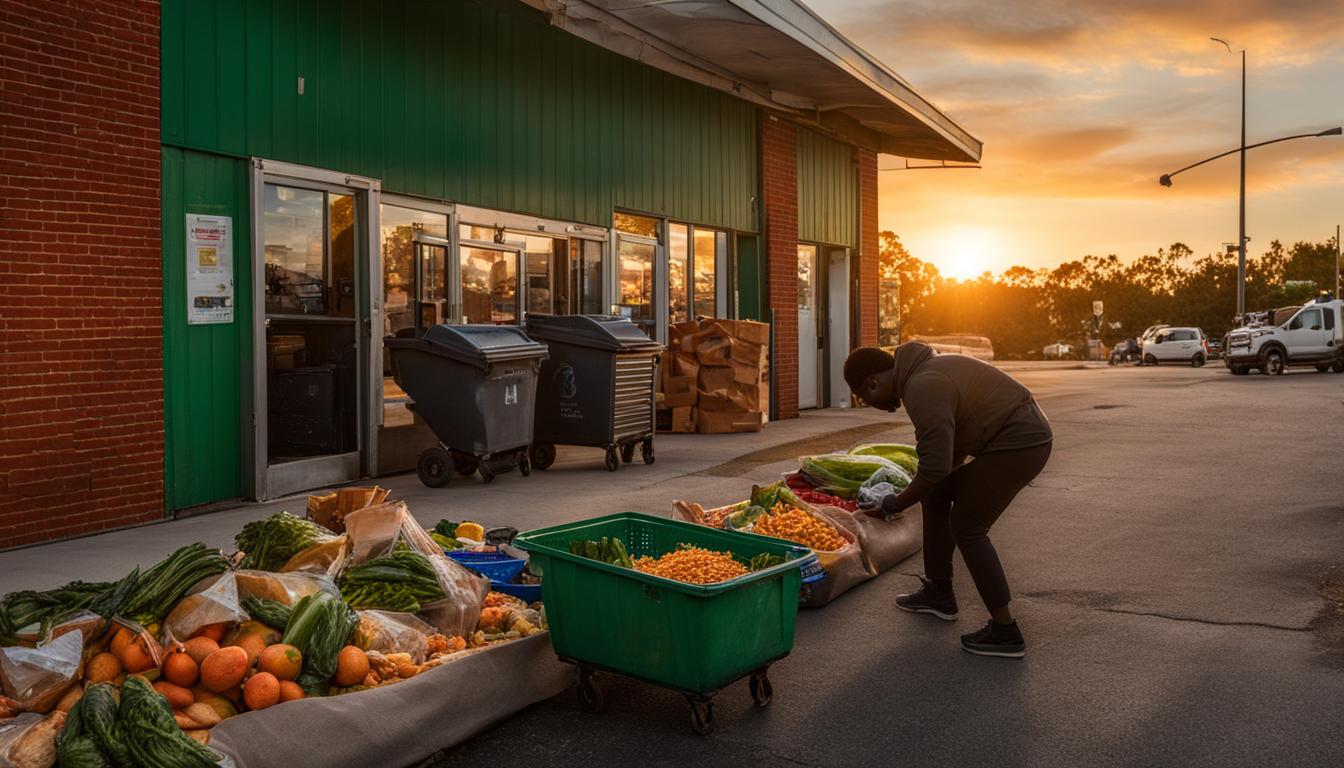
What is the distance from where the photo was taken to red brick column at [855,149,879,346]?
76.0 ft

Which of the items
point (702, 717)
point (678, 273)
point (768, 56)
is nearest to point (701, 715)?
point (702, 717)

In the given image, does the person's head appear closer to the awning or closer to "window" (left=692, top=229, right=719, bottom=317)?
the awning

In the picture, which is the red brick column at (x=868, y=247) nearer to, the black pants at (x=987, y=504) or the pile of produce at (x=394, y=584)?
the black pants at (x=987, y=504)

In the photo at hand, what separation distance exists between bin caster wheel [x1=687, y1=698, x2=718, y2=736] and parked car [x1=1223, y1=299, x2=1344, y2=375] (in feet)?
116

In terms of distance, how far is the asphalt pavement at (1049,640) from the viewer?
460cm

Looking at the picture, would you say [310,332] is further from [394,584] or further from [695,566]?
[695,566]

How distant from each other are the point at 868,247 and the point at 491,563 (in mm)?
18473

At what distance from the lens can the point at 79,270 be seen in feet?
27.9

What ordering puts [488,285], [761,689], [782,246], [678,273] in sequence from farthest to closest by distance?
[782,246] → [678,273] → [488,285] → [761,689]

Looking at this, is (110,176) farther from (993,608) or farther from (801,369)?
(801,369)

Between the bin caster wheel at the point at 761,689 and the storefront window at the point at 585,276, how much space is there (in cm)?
1027

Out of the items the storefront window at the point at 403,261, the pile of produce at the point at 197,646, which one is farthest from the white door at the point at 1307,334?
the pile of produce at the point at 197,646

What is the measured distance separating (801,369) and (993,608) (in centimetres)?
1540

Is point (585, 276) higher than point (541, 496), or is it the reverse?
point (585, 276)
